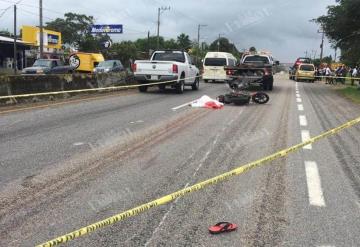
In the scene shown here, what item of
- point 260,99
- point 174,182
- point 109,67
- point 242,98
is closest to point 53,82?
point 242,98

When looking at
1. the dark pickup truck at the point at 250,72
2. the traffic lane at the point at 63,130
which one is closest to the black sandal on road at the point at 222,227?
the traffic lane at the point at 63,130

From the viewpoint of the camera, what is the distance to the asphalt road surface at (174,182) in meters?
4.43

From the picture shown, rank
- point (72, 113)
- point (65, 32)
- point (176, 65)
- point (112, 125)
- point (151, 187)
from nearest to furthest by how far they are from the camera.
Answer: point (151, 187) → point (112, 125) → point (72, 113) → point (176, 65) → point (65, 32)

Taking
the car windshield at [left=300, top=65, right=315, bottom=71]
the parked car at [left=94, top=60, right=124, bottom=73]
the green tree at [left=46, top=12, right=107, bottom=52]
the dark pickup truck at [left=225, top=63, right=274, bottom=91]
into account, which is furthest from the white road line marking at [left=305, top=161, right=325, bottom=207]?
the green tree at [left=46, top=12, right=107, bottom=52]

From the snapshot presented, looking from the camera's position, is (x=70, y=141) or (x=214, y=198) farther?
(x=70, y=141)

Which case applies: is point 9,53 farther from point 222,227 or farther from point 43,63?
point 222,227

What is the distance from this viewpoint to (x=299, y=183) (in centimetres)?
620

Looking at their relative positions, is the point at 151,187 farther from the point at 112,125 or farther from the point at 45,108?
the point at 45,108

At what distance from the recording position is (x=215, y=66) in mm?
34750

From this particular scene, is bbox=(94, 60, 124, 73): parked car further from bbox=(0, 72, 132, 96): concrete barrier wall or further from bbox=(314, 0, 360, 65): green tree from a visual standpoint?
bbox=(314, 0, 360, 65): green tree

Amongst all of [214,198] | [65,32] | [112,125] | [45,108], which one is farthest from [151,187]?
[65,32]

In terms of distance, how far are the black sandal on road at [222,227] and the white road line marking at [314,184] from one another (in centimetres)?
124

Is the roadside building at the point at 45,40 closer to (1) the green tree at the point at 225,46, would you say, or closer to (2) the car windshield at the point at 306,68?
(2) the car windshield at the point at 306,68

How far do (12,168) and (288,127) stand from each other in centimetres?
664
